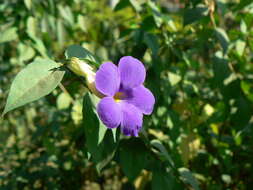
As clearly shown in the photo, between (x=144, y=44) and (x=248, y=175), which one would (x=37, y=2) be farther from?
(x=248, y=175)

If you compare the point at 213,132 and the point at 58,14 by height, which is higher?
the point at 58,14

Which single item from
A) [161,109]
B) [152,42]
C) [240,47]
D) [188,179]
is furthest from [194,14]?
[188,179]

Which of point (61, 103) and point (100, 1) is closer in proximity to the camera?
point (61, 103)

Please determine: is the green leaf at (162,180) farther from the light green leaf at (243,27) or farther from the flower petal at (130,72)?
the light green leaf at (243,27)

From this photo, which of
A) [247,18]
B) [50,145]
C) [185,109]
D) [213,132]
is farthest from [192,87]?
[50,145]

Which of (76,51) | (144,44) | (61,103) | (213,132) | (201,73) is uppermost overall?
(76,51)

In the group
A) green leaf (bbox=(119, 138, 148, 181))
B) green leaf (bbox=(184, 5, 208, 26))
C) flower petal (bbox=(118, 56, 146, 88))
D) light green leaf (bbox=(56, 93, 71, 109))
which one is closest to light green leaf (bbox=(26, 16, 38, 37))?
light green leaf (bbox=(56, 93, 71, 109))
